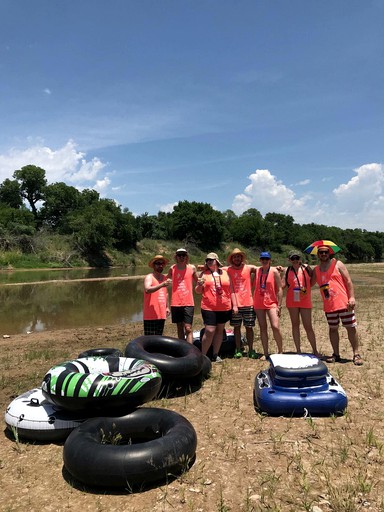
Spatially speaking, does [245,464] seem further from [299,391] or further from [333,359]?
[333,359]

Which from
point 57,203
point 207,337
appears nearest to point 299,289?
point 207,337

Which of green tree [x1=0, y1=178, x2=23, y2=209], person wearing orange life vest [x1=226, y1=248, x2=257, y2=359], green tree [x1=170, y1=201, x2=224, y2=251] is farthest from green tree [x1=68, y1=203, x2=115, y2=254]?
person wearing orange life vest [x1=226, y1=248, x2=257, y2=359]

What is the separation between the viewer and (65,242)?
4253 centimetres

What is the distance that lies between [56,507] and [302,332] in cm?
745

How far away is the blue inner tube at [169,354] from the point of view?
524 centimetres

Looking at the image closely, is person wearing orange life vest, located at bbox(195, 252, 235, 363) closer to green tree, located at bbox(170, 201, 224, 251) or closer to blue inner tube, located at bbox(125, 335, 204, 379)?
blue inner tube, located at bbox(125, 335, 204, 379)

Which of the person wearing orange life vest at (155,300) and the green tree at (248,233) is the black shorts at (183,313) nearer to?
the person wearing orange life vest at (155,300)

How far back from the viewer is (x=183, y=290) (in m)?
6.62

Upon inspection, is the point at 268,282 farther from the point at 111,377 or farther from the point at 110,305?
the point at 110,305

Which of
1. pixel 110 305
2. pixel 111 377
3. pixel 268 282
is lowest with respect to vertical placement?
pixel 110 305

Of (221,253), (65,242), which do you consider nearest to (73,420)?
(65,242)

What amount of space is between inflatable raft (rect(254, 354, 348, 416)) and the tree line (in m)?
36.6

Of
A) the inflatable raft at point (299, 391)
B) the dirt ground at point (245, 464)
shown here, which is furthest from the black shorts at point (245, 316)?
the inflatable raft at point (299, 391)

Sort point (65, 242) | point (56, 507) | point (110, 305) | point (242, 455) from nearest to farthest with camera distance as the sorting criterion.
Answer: point (56, 507) → point (242, 455) → point (110, 305) → point (65, 242)
